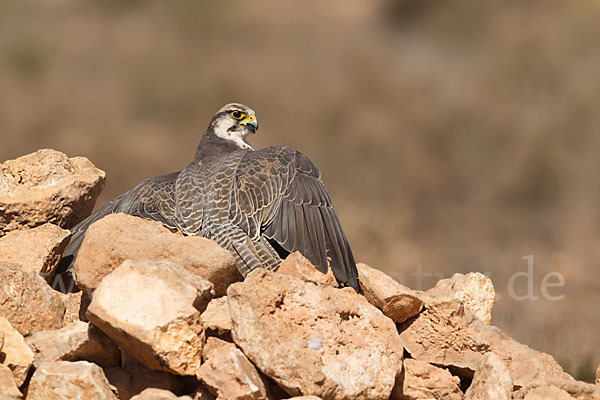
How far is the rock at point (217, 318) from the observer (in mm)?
4238

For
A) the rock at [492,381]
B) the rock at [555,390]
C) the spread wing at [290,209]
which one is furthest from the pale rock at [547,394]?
the spread wing at [290,209]

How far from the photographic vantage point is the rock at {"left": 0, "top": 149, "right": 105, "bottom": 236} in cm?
537

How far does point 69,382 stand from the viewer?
3838 millimetres

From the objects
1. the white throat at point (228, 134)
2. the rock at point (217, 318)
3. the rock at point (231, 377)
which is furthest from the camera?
the white throat at point (228, 134)

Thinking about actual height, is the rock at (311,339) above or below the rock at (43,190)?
above

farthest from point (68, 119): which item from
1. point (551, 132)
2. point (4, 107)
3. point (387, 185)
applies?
point (551, 132)

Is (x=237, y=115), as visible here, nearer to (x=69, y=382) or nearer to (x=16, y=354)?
(x=16, y=354)

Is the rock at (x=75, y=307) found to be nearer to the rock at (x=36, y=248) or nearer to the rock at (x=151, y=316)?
the rock at (x=36, y=248)

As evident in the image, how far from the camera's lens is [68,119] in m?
17.8

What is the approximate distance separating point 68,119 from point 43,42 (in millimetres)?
3879

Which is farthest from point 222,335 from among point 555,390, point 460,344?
point 555,390

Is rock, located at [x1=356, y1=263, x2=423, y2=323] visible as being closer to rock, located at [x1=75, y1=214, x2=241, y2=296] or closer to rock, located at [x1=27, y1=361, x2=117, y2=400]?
rock, located at [x1=75, y1=214, x2=241, y2=296]

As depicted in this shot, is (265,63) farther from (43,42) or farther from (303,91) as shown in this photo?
(43,42)

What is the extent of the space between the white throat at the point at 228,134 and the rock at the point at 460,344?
3057 mm
